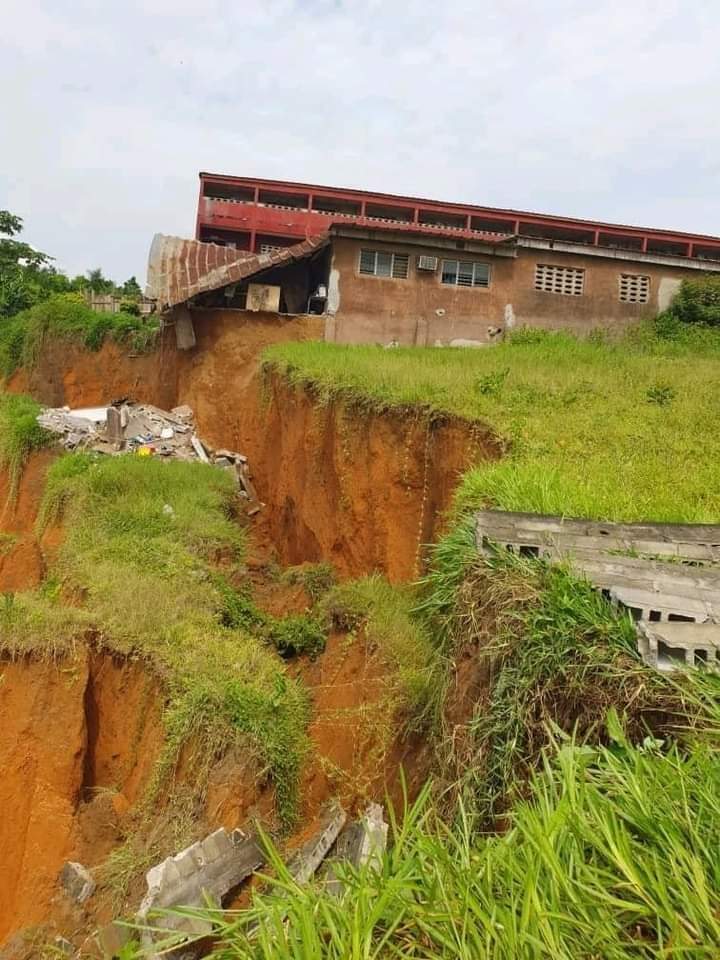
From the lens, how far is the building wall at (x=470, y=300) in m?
16.3

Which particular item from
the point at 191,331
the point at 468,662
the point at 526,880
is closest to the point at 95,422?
the point at 191,331

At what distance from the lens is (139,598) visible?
27.3 ft

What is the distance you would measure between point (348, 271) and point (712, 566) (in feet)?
42.9

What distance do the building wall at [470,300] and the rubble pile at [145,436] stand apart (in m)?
3.63

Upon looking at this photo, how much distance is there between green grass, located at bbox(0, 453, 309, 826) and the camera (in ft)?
22.5

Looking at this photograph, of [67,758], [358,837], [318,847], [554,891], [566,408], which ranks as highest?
[566,408]

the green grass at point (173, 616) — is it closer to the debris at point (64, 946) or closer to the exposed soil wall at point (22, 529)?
the exposed soil wall at point (22, 529)

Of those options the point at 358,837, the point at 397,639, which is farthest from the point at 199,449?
the point at 358,837

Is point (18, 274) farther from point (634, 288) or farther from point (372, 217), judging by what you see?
point (634, 288)

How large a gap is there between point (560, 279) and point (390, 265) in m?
4.01

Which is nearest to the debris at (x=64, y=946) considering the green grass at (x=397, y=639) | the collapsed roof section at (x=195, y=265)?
the green grass at (x=397, y=639)

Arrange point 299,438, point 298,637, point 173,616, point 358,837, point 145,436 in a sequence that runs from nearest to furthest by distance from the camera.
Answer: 1. point 358,837
2. point 173,616
3. point 298,637
4. point 299,438
5. point 145,436

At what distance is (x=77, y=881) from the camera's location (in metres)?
6.34

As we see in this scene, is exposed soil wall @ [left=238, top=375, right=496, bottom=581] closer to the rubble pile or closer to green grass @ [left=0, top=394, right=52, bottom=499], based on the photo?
the rubble pile
